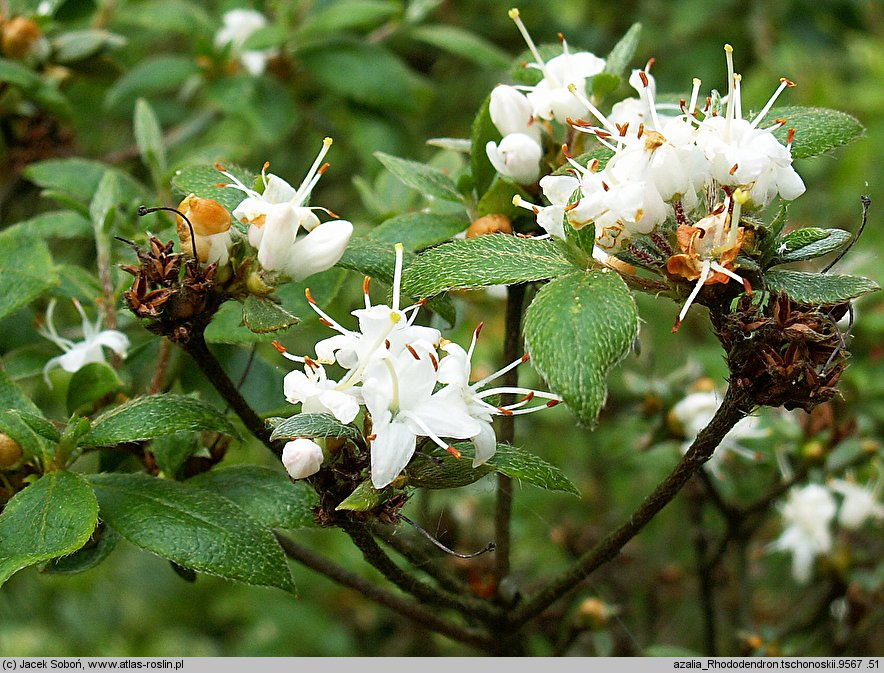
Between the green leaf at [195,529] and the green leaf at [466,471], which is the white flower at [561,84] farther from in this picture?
the green leaf at [195,529]

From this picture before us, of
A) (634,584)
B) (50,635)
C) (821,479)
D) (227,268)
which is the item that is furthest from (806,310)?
(50,635)

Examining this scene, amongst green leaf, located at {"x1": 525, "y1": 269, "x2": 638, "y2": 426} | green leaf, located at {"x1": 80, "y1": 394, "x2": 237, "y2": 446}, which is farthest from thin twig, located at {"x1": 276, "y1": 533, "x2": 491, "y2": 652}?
green leaf, located at {"x1": 525, "y1": 269, "x2": 638, "y2": 426}

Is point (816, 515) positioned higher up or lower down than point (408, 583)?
lower down

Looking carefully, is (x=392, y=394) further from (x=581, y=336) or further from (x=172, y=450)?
(x=172, y=450)

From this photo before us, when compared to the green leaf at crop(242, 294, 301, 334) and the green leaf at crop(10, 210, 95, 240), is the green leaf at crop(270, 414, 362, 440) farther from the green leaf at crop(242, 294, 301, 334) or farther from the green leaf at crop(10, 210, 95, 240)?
the green leaf at crop(10, 210, 95, 240)

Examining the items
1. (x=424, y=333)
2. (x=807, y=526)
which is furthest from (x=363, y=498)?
(x=807, y=526)

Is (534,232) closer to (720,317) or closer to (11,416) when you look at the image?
(720,317)

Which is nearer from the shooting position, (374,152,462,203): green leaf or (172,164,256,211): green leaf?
(172,164,256,211): green leaf
